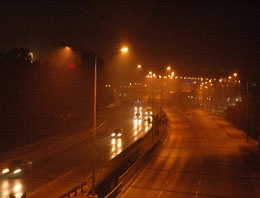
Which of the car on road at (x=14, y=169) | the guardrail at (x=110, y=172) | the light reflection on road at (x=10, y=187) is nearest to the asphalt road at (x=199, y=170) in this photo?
the guardrail at (x=110, y=172)

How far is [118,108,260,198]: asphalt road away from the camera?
61.7ft

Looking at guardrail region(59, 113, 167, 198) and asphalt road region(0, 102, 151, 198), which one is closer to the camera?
guardrail region(59, 113, 167, 198)

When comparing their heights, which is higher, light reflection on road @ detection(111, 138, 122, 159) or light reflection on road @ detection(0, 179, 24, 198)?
light reflection on road @ detection(111, 138, 122, 159)

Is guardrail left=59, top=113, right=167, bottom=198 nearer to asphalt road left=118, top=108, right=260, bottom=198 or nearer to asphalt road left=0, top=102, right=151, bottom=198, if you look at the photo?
asphalt road left=118, top=108, right=260, bottom=198

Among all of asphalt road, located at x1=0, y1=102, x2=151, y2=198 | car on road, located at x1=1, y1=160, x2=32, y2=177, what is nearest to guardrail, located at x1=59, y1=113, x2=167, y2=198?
asphalt road, located at x1=0, y1=102, x2=151, y2=198

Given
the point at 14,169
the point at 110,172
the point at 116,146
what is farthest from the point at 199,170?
the point at 116,146

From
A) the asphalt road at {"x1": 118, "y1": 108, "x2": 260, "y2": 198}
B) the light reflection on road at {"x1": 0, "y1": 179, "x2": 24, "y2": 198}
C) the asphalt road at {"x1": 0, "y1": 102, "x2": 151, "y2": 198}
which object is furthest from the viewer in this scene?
the asphalt road at {"x1": 0, "y1": 102, "x2": 151, "y2": 198}

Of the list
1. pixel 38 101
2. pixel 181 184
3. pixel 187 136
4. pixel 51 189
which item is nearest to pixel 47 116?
pixel 38 101

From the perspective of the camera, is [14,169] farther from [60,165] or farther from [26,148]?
[26,148]

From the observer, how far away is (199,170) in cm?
2433

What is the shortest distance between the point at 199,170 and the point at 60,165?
39.6ft

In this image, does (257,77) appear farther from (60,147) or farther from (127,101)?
(127,101)

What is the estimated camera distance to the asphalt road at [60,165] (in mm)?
20891

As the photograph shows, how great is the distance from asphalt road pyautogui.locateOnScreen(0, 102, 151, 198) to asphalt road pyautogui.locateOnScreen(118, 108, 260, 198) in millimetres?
4866
